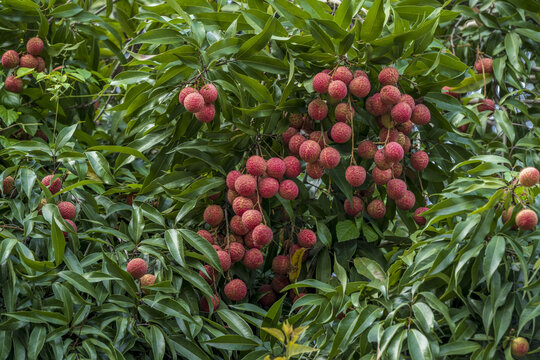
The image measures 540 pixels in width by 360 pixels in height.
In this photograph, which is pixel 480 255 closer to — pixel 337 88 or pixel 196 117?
pixel 337 88

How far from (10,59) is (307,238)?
3.43 feet

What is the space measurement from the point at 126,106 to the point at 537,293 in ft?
3.63

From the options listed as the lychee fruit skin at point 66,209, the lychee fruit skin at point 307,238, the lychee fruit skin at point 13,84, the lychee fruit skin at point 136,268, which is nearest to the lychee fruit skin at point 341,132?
the lychee fruit skin at point 307,238

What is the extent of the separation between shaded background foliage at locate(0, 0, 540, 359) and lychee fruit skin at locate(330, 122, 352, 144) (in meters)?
0.06

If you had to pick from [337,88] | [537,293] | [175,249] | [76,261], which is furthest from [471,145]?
[76,261]

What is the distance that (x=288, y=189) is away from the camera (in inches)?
69.6

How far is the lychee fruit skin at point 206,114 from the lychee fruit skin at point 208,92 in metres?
0.02

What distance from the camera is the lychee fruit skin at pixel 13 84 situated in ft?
7.09

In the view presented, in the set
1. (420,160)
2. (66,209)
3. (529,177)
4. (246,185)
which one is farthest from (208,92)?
(529,177)

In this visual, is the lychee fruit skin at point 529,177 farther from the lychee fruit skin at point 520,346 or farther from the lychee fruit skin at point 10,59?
the lychee fruit skin at point 10,59

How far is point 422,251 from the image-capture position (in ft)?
5.13

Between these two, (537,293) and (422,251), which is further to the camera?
(422,251)

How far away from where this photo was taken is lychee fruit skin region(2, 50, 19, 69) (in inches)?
85.9

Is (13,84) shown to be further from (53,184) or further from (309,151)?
(309,151)
